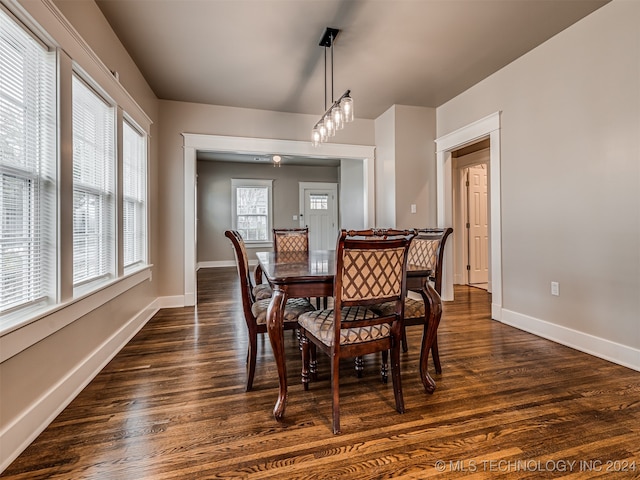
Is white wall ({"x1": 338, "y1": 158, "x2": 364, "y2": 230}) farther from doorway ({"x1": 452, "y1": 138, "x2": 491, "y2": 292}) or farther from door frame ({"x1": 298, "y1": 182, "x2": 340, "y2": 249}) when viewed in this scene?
door frame ({"x1": 298, "y1": 182, "x2": 340, "y2": 249})

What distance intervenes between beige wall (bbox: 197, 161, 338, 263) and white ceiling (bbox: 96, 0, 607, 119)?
13.1ft

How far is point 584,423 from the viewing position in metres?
1.58

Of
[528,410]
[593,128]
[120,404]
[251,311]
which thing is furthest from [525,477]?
[593,128]

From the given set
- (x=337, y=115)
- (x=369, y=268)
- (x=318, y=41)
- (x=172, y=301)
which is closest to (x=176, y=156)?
(x=172, y=301)

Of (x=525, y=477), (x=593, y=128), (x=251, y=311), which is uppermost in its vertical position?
(x=593, y=128)

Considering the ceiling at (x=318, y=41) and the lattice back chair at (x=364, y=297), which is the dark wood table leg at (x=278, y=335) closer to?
the lattice back chair at (x=364, y=297)

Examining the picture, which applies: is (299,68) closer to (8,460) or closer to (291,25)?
(291,25)

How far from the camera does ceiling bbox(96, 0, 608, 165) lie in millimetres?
2330

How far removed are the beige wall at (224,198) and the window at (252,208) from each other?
0.14 meters

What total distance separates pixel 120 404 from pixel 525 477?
2018 mm

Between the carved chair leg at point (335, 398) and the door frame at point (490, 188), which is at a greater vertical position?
the door frame at point (490, 188)

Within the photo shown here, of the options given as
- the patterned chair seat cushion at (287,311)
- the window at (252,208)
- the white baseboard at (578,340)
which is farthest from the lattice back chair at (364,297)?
the window at (252,208)

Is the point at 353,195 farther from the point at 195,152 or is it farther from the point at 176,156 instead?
the point at 176,156

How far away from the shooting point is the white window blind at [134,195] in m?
3.01
